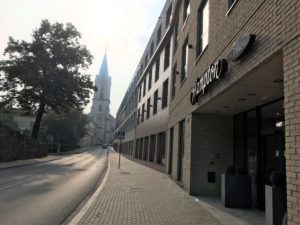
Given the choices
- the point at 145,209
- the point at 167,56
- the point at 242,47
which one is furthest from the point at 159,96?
the point at 242,47

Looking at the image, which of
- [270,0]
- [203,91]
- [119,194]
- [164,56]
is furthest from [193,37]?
[164,56]

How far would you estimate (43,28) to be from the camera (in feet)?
138

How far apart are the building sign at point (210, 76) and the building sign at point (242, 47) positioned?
694 mm

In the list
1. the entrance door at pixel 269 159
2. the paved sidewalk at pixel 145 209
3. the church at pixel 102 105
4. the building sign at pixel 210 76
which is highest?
the church at pixel 102 105

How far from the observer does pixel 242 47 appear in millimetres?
6816

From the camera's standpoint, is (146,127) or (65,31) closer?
(146,127)

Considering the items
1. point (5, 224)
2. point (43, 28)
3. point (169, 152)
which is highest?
point (43, 28)

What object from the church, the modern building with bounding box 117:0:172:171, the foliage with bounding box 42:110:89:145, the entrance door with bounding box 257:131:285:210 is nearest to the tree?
the modern building with bounding box 117:0:172:171

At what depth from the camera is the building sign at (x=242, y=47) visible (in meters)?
6.48

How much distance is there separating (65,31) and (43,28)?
105 inches

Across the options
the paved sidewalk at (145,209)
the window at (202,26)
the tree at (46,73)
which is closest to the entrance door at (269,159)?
the paved sidewalk at (145,209)

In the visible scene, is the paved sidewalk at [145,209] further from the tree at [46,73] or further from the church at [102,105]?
the church at [102,105]

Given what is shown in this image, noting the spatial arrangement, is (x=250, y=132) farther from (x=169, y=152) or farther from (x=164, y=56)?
(x=164, y=56)

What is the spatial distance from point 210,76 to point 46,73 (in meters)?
33.4
